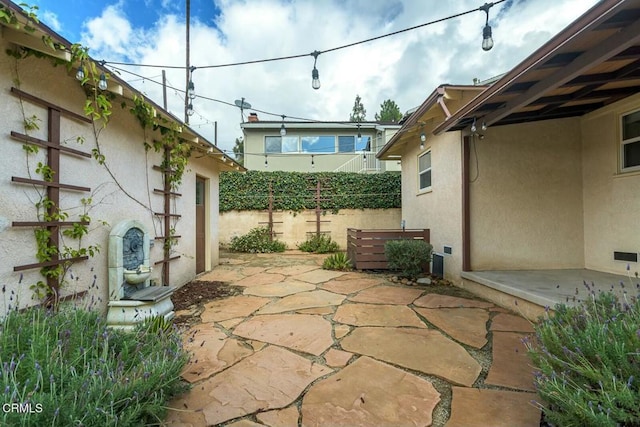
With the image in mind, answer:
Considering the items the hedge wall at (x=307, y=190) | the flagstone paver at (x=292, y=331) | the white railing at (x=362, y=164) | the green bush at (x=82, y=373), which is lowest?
the flagstone paver at (x=292, y=331)

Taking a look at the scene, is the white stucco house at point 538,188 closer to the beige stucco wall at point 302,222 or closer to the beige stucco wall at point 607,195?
the beige stucco wall at point 607,195

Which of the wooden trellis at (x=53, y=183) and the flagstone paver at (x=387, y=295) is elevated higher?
the wooden trellis at (x=53, y=183)

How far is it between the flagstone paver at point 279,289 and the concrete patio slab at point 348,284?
31 centimetres

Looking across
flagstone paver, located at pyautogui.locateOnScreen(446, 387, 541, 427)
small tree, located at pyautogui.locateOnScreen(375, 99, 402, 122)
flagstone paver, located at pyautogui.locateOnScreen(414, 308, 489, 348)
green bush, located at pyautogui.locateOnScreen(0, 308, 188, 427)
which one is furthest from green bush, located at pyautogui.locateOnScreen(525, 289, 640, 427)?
small tree, located at pyautogui.locateOnScreen(375, 99, 402, 122)

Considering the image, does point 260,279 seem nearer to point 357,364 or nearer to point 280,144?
point 357,364

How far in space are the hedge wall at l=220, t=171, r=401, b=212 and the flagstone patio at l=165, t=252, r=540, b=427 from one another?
5.68m

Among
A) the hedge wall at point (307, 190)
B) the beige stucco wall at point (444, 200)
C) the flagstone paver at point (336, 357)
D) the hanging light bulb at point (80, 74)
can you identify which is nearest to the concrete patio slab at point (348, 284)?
the beige stucco wall at point (444, 200)

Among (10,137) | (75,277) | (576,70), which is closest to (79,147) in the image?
(10,137)

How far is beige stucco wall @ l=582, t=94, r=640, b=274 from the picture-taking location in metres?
3.71

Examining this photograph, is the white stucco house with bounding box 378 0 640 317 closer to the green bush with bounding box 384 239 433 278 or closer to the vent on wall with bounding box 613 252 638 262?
the vent on wall with bounding box 613 252 638 262

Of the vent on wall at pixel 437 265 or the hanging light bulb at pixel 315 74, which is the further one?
the vent on wall at pixel 437 265

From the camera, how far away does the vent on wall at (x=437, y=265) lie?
16.9ft

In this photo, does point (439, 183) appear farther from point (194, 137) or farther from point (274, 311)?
point (194, 137)

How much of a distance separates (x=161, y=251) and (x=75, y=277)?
1585 millimetres
